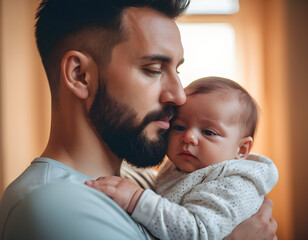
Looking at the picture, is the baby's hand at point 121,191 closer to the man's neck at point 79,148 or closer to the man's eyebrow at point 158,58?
the man's neck at point 79,148

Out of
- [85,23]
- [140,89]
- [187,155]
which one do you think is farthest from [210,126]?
[85,23]

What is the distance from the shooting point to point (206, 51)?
301 cm

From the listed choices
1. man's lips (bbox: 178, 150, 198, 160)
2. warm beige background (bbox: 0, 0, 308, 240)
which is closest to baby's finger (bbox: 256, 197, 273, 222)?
man's lips (bbox: 178, 150, 198, 160)

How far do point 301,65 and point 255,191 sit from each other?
6.62ft

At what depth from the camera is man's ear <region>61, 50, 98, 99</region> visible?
38.4 inches

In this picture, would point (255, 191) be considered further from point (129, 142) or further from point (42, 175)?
point (42, 175)

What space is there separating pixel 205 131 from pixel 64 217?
577 mm

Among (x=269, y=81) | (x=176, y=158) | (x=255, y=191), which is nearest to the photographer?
(x=255, y=191)

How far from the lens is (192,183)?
1021 mm

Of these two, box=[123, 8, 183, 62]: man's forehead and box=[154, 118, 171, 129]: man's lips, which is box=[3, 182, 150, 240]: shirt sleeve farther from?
box=[123, 8, 183, 62]: man's forehead

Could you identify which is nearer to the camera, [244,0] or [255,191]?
[255,191]

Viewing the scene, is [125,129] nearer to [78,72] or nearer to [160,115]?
[160,115]

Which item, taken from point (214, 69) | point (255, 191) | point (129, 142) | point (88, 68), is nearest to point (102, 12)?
Answer: point (88, 68)

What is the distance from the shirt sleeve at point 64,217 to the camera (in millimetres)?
714
